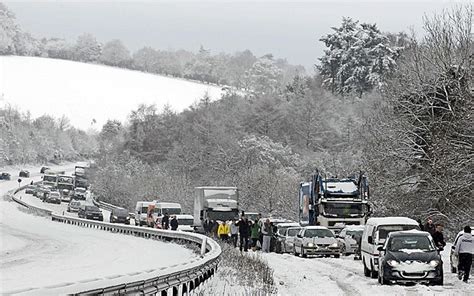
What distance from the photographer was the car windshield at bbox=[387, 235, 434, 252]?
25078 millimetres

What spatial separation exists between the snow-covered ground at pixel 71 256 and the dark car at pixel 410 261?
17.7ft

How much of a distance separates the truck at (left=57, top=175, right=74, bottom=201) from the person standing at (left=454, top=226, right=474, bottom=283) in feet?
314

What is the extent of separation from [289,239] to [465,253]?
57.2 feet

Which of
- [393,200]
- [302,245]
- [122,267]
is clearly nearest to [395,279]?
[122,267]

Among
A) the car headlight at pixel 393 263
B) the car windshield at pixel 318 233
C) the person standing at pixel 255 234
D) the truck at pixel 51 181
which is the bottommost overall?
the truck at pixel 51 181

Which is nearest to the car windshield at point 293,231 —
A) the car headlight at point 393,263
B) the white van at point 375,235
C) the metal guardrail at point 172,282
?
the metal guardrail at point 172,282

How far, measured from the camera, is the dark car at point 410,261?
24.2m

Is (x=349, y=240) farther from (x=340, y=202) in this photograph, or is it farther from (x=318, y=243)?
(x=340, y=202)

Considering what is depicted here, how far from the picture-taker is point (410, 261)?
24453 millimetres

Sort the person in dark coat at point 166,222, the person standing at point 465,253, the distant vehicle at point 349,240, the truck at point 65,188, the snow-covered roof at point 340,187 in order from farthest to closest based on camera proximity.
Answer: the truck at point 65,188 → the person in dark coat at point 166,222 → the snow-covered roof at point 340,187 → the distant vehicle at point 349,240 → the person standing at point 465,253

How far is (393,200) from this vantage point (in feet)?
Answer: 180

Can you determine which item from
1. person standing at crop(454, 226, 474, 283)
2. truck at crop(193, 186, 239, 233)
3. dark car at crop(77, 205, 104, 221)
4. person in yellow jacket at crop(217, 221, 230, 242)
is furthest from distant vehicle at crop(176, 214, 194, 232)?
person standing at crop(454, 226, 474, 283)

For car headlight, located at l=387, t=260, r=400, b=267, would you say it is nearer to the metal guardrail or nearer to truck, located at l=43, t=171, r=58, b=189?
the metal guardrail

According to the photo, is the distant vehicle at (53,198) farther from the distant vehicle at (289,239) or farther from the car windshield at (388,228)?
the car windshield at (388,228)
